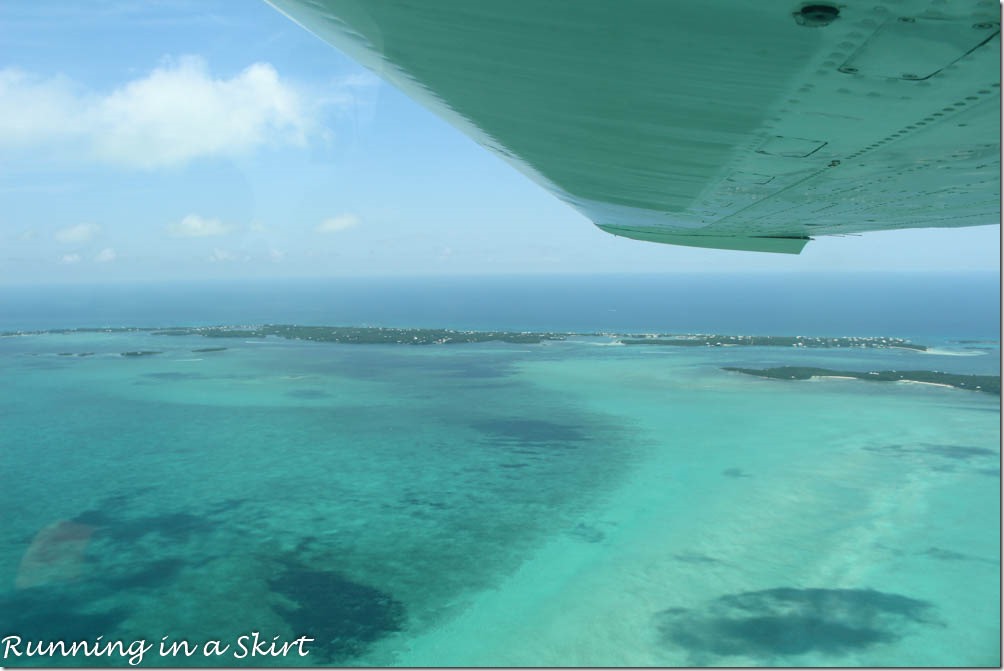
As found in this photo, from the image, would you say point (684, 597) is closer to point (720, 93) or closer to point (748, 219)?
point (748, 219)

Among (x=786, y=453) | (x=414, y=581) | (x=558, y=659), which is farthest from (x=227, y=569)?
(x=786, y=453)

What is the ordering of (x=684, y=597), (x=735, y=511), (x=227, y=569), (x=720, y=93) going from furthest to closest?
(x=735, y=511), (x=227, y=569), (x=684, y=597), (x=720, y=93)

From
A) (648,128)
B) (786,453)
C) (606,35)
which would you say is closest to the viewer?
(606,35)

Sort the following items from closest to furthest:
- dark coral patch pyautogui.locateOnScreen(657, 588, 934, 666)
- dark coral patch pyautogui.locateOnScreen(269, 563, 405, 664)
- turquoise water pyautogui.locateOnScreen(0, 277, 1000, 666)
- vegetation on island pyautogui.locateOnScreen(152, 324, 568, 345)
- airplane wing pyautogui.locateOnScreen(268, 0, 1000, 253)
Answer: airplane wing pyautogui.locateOnScreen(268, 0, 1000, 253)
dark coral patch pyautogui.locateOnScreen(657, 588, 934, 666)
dark coral patch pyautogui.locateOnScreen(269, 563, 405, 664)
turquoise water pyautogui.locateOnScreen(0, 277, 1000, 666)
vegetation on island pyautogui.locateOnScreen(152, 324, 568, 345)

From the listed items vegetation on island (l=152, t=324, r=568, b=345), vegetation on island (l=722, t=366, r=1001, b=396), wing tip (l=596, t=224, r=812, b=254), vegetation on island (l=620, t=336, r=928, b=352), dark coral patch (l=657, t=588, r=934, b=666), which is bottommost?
dark coral patch (l=657, t=588, r=934, b=666)

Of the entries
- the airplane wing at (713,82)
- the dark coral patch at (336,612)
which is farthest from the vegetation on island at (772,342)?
the airplane wing at (713,82)

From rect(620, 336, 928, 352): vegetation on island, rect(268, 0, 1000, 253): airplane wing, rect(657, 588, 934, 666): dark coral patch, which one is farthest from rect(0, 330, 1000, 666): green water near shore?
rect(620, 336, 928, 352): vegetation on island

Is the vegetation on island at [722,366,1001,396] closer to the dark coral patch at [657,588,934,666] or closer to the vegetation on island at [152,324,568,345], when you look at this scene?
the vegetation on island at [152,324,568,345]
